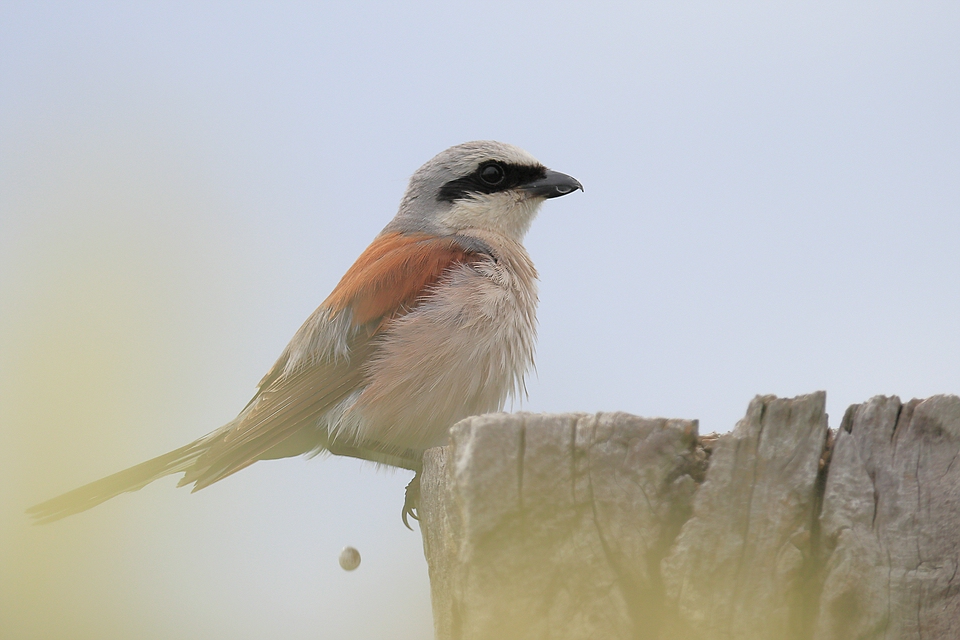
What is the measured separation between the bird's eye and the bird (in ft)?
2.14

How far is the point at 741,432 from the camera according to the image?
1.93 meters

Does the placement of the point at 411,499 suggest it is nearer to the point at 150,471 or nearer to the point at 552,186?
the point at 150,471

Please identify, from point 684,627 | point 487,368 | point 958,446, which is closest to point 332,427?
point 487,368

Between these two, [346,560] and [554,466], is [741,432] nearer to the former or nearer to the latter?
[554,466]

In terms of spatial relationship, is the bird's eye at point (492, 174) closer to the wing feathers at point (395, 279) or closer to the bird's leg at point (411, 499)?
the wing feathers at point (395, 279)

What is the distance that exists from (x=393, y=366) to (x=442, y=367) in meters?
0.23

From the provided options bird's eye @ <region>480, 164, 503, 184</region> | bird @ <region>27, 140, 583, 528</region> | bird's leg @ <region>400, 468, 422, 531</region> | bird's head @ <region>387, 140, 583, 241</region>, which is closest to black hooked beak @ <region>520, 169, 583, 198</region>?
bird's head @ <region>387, 140, 583, 241</region>

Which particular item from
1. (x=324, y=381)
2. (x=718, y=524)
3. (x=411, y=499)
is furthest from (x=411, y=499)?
(x=718, y=524)

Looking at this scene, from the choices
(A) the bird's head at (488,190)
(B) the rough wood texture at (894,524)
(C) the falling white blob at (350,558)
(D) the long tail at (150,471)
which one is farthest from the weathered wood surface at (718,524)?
(A) the bird's head at (488,190)

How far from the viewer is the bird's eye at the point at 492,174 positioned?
5129 millimetres

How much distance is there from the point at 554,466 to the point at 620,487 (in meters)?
0.16

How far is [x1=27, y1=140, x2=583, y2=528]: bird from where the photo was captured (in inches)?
150

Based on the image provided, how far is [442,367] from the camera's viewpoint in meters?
3.80

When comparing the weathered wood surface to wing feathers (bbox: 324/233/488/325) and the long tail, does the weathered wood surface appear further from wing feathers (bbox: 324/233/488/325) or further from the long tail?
wing feathers (bbox: 324/233/488/325)
